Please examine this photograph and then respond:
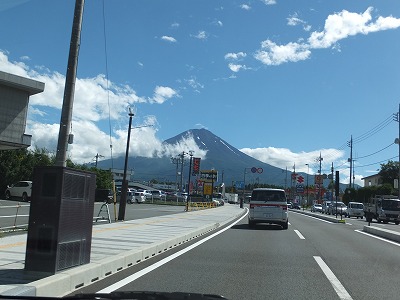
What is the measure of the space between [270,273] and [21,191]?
122ft

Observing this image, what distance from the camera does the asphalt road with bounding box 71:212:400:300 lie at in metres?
7.69

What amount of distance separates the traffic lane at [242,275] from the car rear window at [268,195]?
9.73 meters

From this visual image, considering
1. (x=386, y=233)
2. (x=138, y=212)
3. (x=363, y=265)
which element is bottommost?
(x=363, y=265)

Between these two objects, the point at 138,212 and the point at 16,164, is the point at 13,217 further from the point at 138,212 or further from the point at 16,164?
the point at 16,164

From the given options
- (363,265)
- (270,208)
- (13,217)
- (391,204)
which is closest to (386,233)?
(270,208)

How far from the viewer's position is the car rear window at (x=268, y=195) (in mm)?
23828

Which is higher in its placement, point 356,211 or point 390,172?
point 390,172

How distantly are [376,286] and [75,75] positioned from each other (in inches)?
312

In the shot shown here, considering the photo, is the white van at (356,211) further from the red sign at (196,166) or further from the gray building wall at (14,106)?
the gray building wall at (14,106)

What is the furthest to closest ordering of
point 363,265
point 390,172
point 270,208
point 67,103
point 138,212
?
point 390,172 < point 138,212 < point 270,208 < point 363,265 < point 67,103

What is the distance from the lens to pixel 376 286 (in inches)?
332

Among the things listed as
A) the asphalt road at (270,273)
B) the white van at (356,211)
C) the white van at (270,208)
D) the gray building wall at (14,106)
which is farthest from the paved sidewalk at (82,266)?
the white van at (356,211)

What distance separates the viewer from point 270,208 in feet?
77.2

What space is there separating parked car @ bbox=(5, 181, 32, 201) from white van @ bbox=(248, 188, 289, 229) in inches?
999
